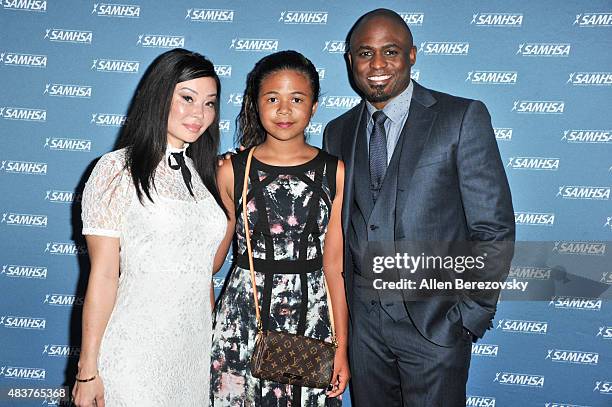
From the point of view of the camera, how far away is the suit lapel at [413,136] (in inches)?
92.5

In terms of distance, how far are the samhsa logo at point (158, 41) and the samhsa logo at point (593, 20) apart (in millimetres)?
2475

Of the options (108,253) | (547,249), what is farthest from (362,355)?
(547,249)

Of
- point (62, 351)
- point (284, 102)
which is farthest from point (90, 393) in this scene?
point (62, 351)

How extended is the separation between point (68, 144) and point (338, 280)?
83.7 inches

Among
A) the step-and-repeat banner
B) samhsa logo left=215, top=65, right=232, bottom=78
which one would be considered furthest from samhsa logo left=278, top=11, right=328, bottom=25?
samhsa logo left=215, top=65, right=232, bottom=78

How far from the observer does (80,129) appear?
346cm

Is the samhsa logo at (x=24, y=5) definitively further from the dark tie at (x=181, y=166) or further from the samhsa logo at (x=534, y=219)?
the samhsa logo at (x=534, y=219)

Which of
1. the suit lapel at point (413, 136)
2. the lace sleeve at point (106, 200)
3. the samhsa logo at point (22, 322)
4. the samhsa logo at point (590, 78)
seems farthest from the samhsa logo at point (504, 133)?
the samhsa logo at point (22, 322)

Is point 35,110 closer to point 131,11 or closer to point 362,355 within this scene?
point 131,11

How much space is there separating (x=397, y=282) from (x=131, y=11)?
243cm

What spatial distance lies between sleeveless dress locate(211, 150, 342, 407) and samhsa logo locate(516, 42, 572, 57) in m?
1.78

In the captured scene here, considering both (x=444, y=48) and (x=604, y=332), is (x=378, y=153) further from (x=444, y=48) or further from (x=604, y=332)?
(x=604, y=332)

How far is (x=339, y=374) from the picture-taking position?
98.7 inches

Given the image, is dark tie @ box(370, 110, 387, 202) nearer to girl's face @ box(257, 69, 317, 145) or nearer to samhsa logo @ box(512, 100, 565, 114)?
girl's face @ box(257, 69, 317, 145)
